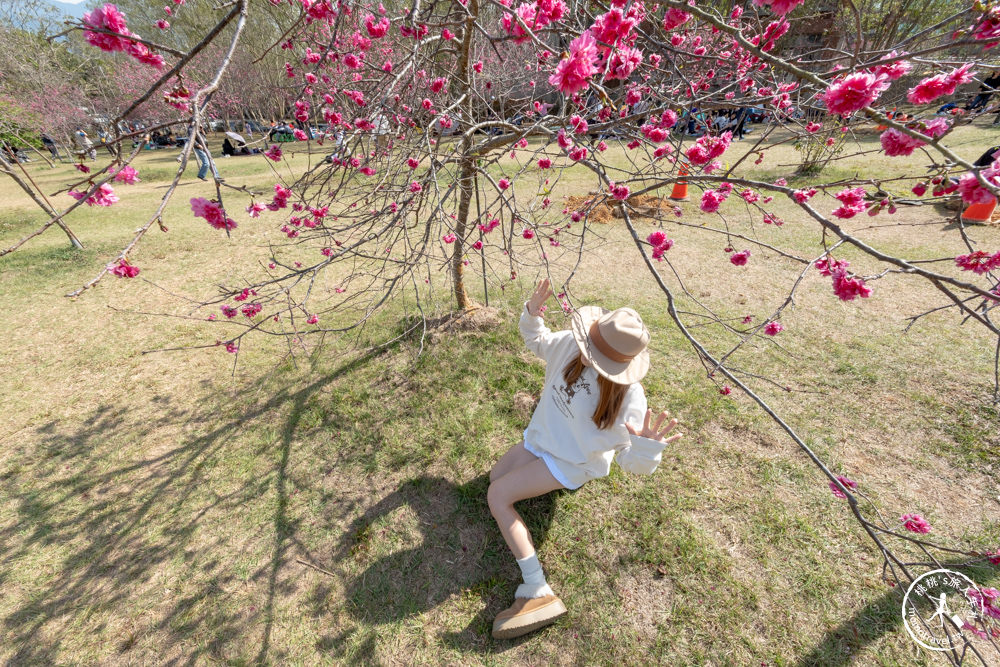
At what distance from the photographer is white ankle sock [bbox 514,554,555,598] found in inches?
76.1

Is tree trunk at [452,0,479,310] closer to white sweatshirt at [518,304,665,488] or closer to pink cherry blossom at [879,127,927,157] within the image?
white sweatshirt at [518,304,665,488]

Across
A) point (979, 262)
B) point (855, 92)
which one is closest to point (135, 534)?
point (855, 92)

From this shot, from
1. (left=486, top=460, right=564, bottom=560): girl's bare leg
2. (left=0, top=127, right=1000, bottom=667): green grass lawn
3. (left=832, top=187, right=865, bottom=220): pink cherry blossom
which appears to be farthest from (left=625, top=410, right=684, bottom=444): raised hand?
(left=832, top=187, right=865, bottom=220): pink cherry blossom

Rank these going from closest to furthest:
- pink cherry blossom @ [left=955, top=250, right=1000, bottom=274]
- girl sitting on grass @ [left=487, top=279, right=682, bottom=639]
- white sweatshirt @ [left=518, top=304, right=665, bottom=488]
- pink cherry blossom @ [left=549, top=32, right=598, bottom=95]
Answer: pink cherry blossom @ [left=549, top=32, right=598, bottom=95] → pink cherry blossom @ [left=955, top=250, right=1000, bottom=274] → girl sitting on grass @ [left=487, top=279, right=682, bottom=639] → white sweatshirt @ [left=518, top=304, right=665, bottom=488]

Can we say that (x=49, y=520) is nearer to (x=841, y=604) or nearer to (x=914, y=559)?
(x=841, y=604)

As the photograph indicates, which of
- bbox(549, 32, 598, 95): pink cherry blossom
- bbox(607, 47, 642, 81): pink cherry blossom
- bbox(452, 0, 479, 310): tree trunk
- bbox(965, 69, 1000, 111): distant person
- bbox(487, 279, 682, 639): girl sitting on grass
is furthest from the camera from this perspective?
bbox(452, 0, 479, 310): tree trunk

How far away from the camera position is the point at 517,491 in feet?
6.67

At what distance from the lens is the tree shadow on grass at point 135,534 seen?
6.43ft

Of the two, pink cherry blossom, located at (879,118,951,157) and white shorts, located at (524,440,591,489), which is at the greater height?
pink cherry blossom, located at (879,118,951,157)

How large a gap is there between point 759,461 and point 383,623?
95.1 inches

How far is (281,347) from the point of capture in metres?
3.90

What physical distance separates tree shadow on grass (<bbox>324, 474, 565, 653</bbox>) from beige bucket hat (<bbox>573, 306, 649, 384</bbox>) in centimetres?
112

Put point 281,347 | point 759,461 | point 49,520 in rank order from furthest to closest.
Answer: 1. point 281,347
2. point 759,461
3. point 49,520

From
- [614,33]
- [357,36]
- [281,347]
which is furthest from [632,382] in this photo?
[281,347]
